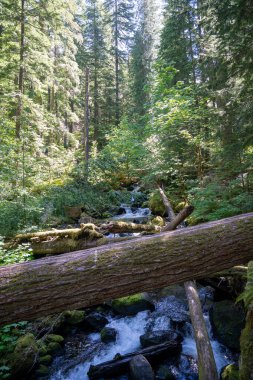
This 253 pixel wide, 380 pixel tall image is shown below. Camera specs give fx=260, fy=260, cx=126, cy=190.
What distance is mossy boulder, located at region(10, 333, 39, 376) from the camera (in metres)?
4.55

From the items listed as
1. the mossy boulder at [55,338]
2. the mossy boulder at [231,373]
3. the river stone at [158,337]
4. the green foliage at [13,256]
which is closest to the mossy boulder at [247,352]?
the mossy boulder at [231,373]

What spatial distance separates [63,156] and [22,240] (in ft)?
31.7

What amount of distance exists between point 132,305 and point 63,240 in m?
2.76

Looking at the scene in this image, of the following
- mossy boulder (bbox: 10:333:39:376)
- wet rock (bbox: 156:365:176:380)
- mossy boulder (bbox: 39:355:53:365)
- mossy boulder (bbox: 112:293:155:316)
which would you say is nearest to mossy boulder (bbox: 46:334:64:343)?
mossy boulder (bbox: 39:355:53:365)

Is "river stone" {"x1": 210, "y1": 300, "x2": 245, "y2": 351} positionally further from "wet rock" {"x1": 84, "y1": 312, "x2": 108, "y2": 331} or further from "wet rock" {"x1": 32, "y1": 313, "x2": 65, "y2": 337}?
"wet rock" {"x1": 32, "y1": 313, "x2": 65, "y2": 337}

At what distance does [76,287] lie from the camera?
9.63ft

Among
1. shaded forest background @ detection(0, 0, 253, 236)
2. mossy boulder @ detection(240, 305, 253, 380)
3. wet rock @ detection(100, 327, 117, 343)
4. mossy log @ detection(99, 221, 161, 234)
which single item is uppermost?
shaded forest background @ detection(0, 0, 253, 236)

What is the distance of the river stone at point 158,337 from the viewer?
5128mm

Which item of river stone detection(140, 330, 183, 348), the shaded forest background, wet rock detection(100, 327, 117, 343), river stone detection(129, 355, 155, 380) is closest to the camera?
river stone detection(129, 355, 155, 380)

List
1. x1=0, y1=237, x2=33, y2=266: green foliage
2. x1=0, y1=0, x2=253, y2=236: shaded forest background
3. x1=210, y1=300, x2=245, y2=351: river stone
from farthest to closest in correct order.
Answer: x1=0, y1=0, x2=253, y2=236: shaded forest background, x1=0, y1=237, x2=33, y2=266: green foliage, x1=210, y1=300, x2=245, y2=351: river stone

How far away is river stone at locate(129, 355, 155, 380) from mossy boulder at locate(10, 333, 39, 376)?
173 centimetres

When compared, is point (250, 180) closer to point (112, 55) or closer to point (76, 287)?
point (76, 287)

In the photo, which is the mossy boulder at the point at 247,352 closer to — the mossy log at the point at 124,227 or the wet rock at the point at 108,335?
the wet rock at the point at 108,335

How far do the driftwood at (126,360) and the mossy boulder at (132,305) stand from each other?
4.65 ft
